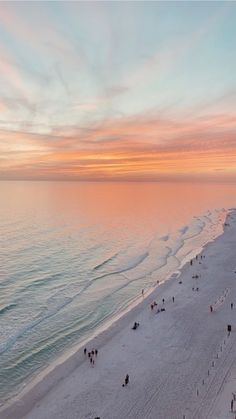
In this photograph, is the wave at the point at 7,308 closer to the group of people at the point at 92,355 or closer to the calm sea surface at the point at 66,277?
the calm sea surface at the point at 66,277

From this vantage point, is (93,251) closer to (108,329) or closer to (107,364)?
(108,329)

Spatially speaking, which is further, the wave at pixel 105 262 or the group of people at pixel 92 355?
the wave at pixel 105 262

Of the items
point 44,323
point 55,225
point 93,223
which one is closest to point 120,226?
point 93,223

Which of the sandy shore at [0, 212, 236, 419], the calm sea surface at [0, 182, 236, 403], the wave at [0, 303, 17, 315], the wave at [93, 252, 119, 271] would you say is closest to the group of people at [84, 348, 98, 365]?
the sandy shore at [0, 212, 236, 419]

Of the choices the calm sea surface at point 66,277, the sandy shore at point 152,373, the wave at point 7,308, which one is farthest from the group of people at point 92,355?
the wave at point 7,308

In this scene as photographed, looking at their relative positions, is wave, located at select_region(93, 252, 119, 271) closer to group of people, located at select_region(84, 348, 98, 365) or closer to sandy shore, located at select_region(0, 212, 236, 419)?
sandy shore, located at select_region(0, 212, 236, 419)

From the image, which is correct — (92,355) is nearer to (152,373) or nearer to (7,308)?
(152,373)

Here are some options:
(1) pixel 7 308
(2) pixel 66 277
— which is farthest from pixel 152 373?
(2) pixel 66 277

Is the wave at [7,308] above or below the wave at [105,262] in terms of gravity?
above

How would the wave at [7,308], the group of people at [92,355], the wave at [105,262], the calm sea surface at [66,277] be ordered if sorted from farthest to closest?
the wave at [105,262] → the wave at [7,308] → the calm sea surface at [66,277] → the group of people at [92,355]
